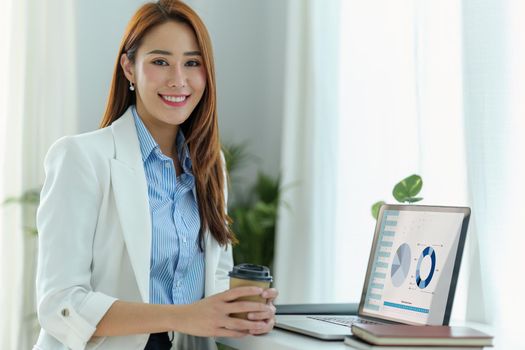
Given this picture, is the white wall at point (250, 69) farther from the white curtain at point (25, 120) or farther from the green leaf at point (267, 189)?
the white curtain at point (25, 120)

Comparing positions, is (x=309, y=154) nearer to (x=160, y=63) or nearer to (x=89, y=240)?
(x=160, y=63)

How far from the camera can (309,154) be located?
344 centimetres

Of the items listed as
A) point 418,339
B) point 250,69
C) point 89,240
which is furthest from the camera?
point 250,69

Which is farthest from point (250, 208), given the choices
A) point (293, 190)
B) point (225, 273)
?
point (225, 273)

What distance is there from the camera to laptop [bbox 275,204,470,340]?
63.0 inches

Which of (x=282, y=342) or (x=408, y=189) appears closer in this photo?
(x=282, y=342)

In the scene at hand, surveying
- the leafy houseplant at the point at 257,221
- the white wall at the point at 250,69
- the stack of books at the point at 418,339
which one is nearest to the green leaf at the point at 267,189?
the leafy houseplant at the point at 257,221

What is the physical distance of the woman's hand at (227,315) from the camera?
1.56m

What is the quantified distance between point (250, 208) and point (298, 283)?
0.78 m

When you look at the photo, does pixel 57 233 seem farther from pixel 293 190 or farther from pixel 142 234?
pixel 293 190

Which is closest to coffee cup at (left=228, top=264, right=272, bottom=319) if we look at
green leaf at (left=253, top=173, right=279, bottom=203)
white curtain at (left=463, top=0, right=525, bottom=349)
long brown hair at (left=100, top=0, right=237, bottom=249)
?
long brown hair at (left=100, top=0, right=237, bottom=249)

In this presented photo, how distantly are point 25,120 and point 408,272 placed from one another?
2256mm

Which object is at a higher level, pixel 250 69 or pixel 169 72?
pixel 250 69

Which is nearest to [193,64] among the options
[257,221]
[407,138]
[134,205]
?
[134,205]
